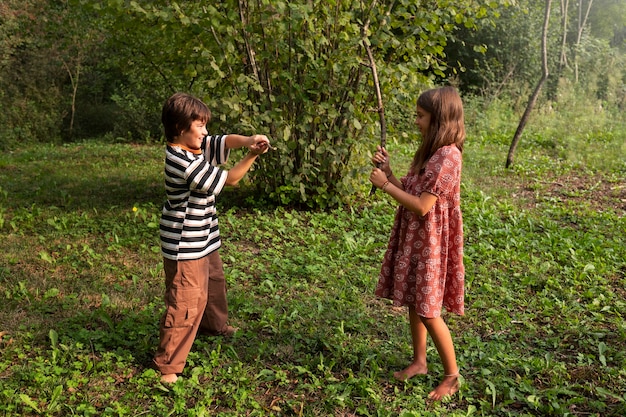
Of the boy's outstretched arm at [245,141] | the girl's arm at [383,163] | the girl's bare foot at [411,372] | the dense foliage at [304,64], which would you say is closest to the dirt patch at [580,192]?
the dense foliage at [304,64]

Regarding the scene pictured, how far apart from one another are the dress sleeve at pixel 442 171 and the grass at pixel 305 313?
1.10 m

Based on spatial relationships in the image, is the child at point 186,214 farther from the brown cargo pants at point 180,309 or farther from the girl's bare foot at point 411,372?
the girl's bare foot at point 411,372

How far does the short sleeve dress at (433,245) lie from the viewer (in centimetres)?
282

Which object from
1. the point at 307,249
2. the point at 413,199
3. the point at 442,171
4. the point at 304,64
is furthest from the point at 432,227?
the point at 304,64

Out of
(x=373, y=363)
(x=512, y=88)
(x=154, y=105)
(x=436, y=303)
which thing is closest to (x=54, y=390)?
(x=373, y=363)

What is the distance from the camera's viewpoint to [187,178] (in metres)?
2.90

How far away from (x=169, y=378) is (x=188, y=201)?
955 mm

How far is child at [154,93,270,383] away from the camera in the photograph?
116 inches

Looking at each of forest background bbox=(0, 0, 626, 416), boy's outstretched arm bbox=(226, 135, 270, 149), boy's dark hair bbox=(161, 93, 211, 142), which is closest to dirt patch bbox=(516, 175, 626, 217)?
forest background bbox=(0, 0, 626, 416)

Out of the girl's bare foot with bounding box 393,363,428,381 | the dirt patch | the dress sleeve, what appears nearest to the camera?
the dress sleeve

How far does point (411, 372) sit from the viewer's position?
3.18 m

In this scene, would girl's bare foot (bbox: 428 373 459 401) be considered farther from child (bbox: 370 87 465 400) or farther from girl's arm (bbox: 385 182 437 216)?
girl's arm (bbox: 385 182 437 216)

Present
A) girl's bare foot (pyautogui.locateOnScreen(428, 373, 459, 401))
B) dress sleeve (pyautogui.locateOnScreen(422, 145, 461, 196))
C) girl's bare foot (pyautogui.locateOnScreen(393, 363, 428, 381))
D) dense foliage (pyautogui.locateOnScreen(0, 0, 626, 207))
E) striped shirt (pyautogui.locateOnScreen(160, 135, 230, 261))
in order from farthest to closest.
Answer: dense foliage (pyautogui.locateOnScreen(0, 0, 626, 207)), girl's bare foot (pyautogui.locateOnScreen(393, 363, 428, 381)), girl's bare foot (pyautogui.locateOnScreen(428, 373, 459, 401)), striped shirt (pyautogui.locateOnScreen(160, 135, 230, 261)), dress sleeve (pyautogui.locateOnScreen(422, 145, 461, 196))

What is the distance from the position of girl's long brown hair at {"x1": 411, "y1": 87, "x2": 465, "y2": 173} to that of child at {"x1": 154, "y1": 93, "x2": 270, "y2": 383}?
0.85 meters
